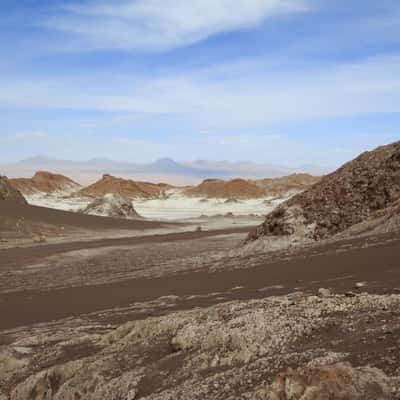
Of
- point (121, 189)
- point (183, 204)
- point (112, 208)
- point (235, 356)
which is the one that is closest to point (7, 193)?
point (112, 208)

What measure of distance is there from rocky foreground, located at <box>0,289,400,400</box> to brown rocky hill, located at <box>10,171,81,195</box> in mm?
88344

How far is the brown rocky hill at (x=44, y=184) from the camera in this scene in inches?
3780

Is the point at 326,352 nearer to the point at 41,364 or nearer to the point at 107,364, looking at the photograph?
the point at 107,364

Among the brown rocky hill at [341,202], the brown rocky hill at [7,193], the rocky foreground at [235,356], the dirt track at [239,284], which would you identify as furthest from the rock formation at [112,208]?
the rocky foreground at [235,356]

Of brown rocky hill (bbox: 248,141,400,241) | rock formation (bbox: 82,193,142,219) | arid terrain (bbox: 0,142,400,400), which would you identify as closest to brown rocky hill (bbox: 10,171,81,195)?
rock formation (bbox: 82,193,142,219)

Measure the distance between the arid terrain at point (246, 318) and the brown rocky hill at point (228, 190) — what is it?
70214 mm

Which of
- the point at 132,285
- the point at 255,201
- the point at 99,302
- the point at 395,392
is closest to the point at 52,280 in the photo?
the point at 132,285

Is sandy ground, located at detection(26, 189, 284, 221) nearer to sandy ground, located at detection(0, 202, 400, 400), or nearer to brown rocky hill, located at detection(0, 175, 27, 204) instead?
brown rocky hill, located at detection(0, 175, 27, 204)

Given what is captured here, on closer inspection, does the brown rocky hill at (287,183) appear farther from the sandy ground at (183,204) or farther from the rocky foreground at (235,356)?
the rocky foreground at (235,356)

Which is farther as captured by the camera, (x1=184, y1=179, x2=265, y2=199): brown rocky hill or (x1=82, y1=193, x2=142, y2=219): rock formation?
(x1=184, y1=179, x2=265, y2=199): brown rocky hill

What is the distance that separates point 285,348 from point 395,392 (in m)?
1.33

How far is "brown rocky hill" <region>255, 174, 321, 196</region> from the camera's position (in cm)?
9035

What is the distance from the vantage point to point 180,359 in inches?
213

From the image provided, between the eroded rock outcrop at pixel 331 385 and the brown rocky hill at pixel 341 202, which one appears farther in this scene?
the brown rocky hill at pixel 341 202
